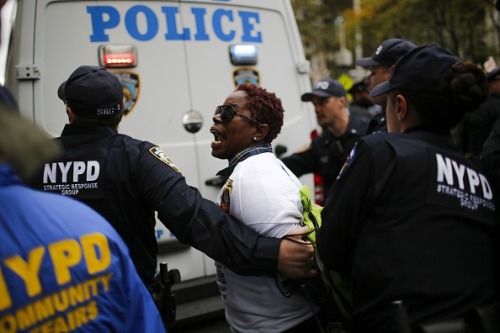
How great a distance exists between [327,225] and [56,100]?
6.82ft

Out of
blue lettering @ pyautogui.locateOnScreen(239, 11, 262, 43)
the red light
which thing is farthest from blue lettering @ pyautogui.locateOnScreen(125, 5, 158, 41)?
blue lettering @ pyautogui.locateOnScreen(239, 11, 262, 43)

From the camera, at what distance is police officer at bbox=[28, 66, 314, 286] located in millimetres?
2184

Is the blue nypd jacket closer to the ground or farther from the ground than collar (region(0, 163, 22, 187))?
closer to the ground

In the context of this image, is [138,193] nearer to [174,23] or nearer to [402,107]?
[402,107]

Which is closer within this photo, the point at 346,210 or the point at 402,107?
the point at 346,210

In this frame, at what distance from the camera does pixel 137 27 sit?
11.4 feet

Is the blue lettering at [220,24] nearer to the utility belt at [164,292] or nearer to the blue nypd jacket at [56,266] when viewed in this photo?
the utility belt at [164,292]

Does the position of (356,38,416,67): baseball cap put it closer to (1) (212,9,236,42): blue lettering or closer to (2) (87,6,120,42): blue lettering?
(1) (212,9,236,42): blue lettering

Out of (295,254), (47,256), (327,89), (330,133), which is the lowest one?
(295,254)

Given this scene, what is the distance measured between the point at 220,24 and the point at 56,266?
2.84m

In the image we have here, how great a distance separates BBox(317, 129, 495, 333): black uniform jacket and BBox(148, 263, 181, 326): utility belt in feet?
3.42

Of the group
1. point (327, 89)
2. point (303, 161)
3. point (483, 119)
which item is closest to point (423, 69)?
point (303, 161)

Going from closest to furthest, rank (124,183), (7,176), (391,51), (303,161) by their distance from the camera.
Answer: (7,176)
(124,183)
(391,51)
(303,161)

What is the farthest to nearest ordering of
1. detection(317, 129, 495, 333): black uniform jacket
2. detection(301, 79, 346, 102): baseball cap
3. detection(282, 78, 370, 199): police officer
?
detection(301, 79, 346, 102): baseball cap < detection(282, 78, 370, 199): police officer < detection(317, 129, 495, 333): black uniform jacket
